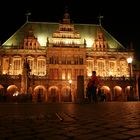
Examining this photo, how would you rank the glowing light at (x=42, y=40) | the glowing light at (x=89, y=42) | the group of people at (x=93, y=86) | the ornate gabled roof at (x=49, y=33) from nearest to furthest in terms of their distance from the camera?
the group of people at (x=93, y=86), the glowing light at (x=42, y=40), the ornate gabled roof at (x=49, y=33), the glowing light at (x=89, y=42)

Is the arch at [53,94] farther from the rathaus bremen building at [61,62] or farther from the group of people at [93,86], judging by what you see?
the group of people at [93,86]

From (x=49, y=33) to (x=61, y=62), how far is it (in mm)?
8685

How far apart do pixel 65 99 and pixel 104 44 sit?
14.7 m

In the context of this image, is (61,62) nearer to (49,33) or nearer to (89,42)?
(49,33)

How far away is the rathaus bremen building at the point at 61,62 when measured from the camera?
42688mm

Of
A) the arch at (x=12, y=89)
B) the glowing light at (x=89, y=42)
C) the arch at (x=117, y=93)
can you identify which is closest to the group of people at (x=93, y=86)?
the arch at (x=12, y=89)

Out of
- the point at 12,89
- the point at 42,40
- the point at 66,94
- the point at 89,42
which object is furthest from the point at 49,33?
the point at 12,89

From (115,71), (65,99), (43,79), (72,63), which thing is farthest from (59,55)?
(115,71)

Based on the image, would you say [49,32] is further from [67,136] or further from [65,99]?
[67,136]

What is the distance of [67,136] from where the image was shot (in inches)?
114

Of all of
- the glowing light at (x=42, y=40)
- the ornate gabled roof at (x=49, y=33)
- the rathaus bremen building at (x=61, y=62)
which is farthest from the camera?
the ornate gabled roof at (x=49, y=33)

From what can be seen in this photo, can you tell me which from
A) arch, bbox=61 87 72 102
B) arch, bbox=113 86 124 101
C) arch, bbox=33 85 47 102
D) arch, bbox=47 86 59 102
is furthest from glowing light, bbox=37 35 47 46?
arch, bbox=113 86 124 101

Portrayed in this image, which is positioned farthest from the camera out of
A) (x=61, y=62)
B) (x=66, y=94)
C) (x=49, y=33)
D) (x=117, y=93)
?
(x=49, y=33)

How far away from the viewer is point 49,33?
166ft
